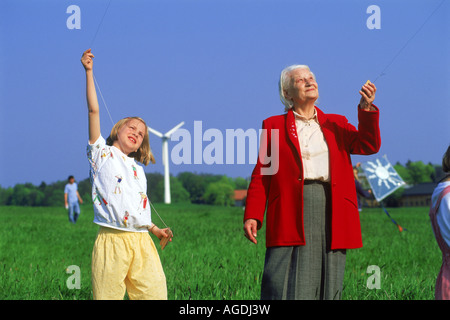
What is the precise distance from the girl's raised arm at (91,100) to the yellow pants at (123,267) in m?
0.56

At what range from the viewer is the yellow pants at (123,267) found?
3.20 m

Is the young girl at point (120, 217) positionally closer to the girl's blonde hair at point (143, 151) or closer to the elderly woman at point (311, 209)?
the girl's blonde hair at point (143, 151)

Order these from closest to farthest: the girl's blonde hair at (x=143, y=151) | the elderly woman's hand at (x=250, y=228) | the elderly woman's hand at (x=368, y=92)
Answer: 1. the elderly woman's hand at (x=368, y=92)
2. the elderly woman's hand at (x=250, y=228)
3. the girl's blonde hair at (x=143, y=151)

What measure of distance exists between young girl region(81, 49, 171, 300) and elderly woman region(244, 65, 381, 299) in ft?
2.02

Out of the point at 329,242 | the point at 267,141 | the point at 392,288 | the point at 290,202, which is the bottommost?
the point at 392,288

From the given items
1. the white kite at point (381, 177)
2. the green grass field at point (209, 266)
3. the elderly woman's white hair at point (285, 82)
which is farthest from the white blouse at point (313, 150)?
the white kite at point (381, 177)

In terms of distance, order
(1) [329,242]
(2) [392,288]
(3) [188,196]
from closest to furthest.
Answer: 1. (1) [329,242]
2. (3) [188,196]
3. (2) [392,288]

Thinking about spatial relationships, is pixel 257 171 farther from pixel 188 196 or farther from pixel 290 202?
pixel 188 196

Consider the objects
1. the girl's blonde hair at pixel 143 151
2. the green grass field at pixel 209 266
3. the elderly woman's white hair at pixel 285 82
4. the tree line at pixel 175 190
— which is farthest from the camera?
the green grass field at pixel 209 266

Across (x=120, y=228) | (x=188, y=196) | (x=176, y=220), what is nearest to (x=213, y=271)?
(x=188, y=196)

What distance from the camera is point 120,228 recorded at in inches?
126

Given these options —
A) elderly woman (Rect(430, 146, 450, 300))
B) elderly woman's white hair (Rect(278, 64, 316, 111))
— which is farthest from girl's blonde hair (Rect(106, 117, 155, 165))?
elderly woman (Rect(430, 146, 450, 300))

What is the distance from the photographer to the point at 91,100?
327 centimetres
